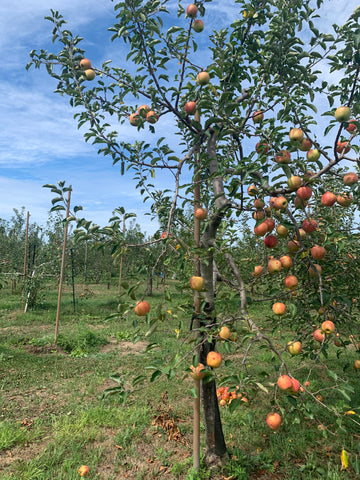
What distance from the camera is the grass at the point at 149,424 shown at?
288 centimetres

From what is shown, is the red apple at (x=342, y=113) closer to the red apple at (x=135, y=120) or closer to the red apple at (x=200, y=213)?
the red apple at (x=200, y=213)

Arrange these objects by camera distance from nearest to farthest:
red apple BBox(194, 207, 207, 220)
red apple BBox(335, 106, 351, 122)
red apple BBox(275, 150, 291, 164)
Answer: red apple BBox(335, 106, 351, 122) < red apple BBox(275, 150, 291, 164) < red apple BBox(194, 207, 207, 220)

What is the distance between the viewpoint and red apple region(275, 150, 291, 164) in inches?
84.5

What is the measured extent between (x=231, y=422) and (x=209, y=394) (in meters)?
1.17

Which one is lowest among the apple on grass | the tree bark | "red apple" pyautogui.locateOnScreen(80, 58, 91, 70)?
the apple on grass

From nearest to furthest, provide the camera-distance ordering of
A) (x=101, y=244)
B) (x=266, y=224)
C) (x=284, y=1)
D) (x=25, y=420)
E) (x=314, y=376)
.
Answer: (x=101, y=244) < (x=266, y=224) < (x=284, y=1) < (x=25, y=420) < (x=314, y=376)

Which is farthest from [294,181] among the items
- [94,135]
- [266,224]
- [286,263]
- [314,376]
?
[314,376]

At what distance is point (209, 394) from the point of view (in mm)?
3033

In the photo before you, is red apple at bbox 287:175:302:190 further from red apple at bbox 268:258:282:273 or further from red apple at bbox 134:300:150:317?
red apple at bbox 134:300:150:317

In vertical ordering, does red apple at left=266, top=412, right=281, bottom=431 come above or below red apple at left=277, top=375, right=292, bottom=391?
below

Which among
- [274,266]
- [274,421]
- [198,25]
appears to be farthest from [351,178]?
[198,25]

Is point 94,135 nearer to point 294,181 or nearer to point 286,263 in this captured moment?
point 294,181

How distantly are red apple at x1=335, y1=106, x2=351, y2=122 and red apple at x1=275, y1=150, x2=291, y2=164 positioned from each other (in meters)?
0.38

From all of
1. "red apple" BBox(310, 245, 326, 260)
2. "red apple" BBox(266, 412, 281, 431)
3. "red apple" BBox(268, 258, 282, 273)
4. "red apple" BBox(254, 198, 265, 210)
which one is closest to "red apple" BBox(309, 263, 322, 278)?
"red apple" BBox(310, 245, 326, 260)
